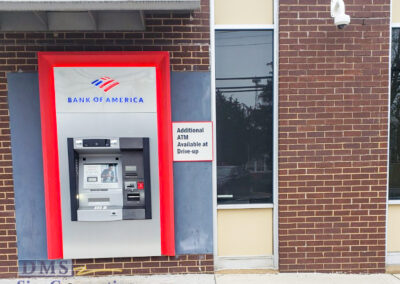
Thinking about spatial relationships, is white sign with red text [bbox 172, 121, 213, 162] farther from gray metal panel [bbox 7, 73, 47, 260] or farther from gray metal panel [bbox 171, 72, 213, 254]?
gray metal panel [bbox 7, 73, 47, 260]

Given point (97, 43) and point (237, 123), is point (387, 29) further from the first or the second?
point (97, 43)

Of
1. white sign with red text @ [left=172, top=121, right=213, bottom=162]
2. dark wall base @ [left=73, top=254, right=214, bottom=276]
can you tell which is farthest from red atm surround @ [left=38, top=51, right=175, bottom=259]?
dark wall base @ [left=73, top=254, right=214, bottom=276]

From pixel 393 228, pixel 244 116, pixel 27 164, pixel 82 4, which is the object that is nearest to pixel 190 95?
pixel 244 116

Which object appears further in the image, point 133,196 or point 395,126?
point 395,126

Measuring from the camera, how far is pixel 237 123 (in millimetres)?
3975

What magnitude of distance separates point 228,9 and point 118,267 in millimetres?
3471

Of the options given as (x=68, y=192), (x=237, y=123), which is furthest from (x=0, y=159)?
(x=237, y=123)

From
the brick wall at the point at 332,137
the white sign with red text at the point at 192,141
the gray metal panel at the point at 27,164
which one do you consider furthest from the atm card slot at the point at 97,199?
the brick wall at the point at 332,137

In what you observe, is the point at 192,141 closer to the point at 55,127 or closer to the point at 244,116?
the point at 244,116

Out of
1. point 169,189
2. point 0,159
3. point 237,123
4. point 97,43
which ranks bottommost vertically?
point 169,189

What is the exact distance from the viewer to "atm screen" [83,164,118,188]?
3.62 meters

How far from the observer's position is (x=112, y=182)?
3.62 metres

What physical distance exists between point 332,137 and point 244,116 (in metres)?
1.11

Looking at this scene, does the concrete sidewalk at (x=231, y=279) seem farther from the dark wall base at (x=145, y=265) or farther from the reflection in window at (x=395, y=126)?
the reflection in window at (x=395, y=126)
